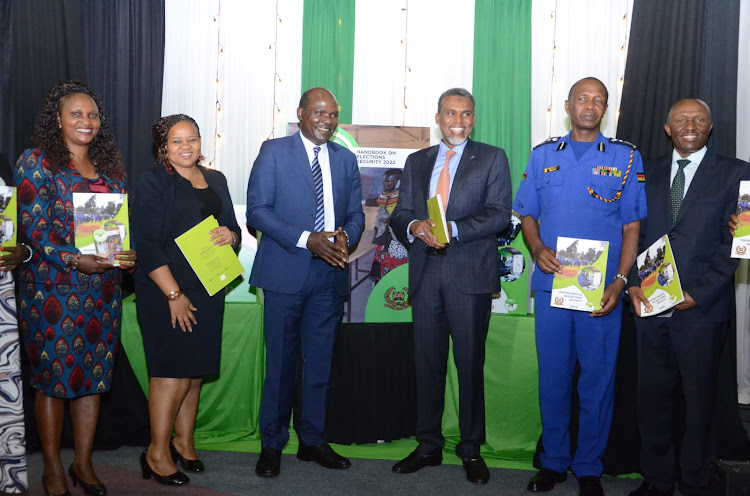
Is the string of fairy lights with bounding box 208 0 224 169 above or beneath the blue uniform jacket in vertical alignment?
above

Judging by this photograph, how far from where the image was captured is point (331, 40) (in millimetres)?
4957

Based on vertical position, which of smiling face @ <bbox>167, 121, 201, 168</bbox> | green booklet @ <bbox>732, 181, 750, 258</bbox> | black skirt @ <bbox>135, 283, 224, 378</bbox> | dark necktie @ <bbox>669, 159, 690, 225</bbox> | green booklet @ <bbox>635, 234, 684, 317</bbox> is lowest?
black skirt @ <bbox>135, 283, 224, 378</bbox>

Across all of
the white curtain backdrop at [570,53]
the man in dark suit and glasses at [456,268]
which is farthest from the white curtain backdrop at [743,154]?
the man in dark suit and glasses at [456,268]

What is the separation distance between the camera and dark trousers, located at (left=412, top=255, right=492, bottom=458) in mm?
3576

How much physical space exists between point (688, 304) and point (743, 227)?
0.42 meters

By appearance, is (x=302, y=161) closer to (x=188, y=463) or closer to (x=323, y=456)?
(x=323, y=456)

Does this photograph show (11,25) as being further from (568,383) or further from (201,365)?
(568,383)

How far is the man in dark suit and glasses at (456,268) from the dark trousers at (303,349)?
0.46 metres

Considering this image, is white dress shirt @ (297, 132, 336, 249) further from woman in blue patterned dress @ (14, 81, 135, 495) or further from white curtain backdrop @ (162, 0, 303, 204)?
white curtain backdrop @ (162, 0, 303, 204)

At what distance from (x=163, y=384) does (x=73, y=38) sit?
94.7 inches

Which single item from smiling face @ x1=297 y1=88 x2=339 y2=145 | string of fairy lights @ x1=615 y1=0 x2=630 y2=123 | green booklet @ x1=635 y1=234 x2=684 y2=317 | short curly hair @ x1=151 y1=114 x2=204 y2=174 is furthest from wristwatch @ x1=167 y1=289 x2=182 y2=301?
string of fairy lights @ x1=615 y1=0 x2=630 y2=123

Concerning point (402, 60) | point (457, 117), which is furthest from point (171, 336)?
point (402, 60)

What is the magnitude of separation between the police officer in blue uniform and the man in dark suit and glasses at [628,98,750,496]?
4.7 inches

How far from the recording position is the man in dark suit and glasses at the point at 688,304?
3.24 meters
